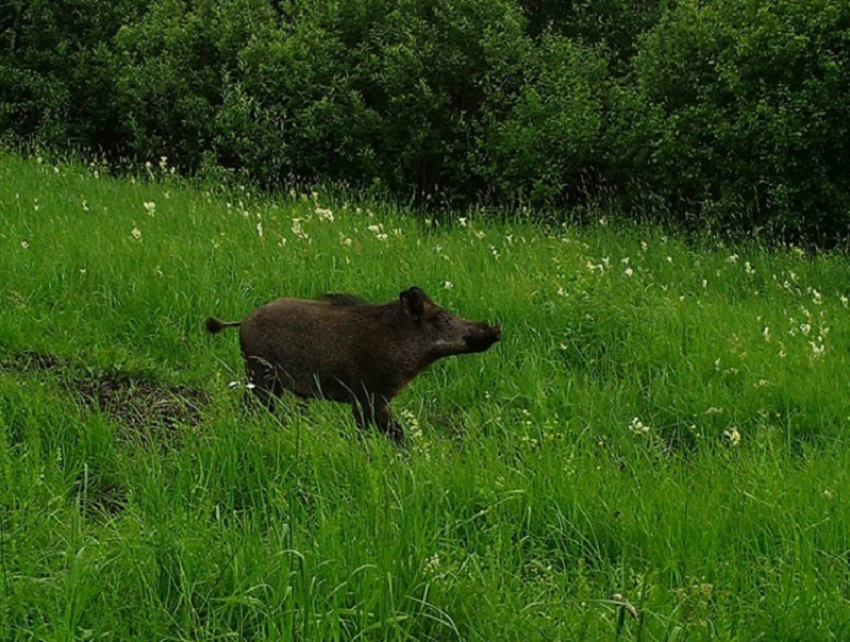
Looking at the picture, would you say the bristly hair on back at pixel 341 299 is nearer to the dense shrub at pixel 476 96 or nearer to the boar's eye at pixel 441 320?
the boar's eye at pixel 441 320

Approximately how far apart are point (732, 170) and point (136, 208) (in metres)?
7.10

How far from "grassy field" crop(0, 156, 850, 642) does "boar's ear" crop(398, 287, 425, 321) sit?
0.52 metres

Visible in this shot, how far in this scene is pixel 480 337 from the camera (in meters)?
5.59

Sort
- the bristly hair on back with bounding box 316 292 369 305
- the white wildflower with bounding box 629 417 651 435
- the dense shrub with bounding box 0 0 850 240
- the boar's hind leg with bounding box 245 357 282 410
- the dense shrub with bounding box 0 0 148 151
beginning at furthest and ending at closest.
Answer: the dense shrub with bounding box 0 0 148 151 → the dense shrub with bounding box 0 0 850 240 → the bristly hair on back with bounding box 316 292 369 305 → the boar's hind leg with bounding box 245 357 282 410 → the white wildflower with bounding box 629 417 651 435

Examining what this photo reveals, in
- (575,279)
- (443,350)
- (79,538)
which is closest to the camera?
(79,538)

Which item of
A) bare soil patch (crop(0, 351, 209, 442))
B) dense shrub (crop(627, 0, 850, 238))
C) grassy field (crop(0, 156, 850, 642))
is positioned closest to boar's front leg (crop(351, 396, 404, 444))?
grassy field (crop(0, 156, 850, 642))

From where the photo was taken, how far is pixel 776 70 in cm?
1218

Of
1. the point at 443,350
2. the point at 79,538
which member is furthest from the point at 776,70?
the point at 79,538

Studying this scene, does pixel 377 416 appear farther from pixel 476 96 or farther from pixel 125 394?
pixel 476 96

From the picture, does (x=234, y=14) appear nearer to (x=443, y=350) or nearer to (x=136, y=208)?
(x=136, y=208)

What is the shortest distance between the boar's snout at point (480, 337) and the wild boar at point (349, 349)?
0.12 feet

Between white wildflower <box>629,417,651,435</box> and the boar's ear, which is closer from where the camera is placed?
white wildflower <box>629,417,651,435</box>

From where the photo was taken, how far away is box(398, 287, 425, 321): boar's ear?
5.41 metres

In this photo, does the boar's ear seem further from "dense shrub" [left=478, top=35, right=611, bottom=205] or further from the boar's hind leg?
"dense shrub" [left=478, top=35, right=611, bottom=205]
